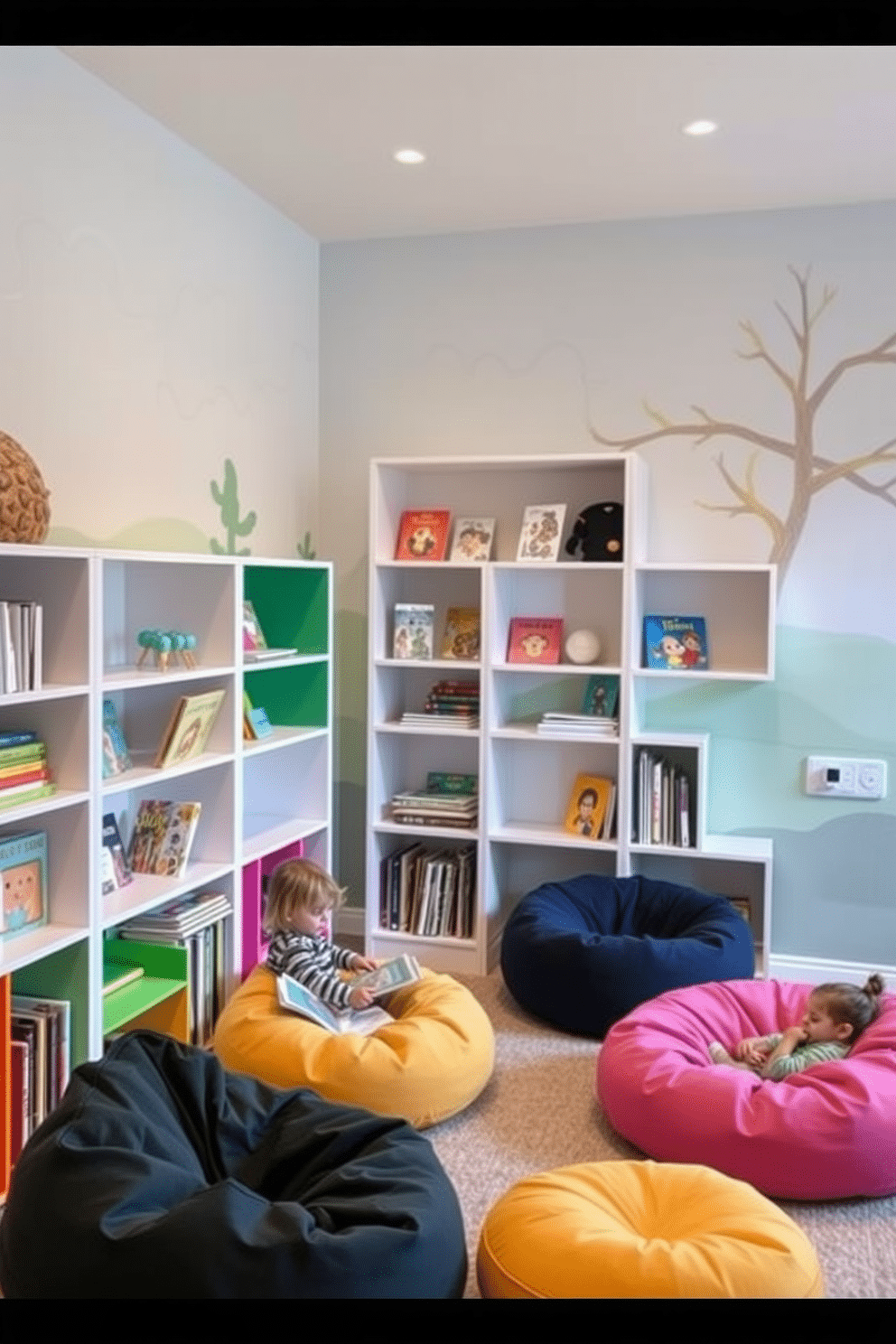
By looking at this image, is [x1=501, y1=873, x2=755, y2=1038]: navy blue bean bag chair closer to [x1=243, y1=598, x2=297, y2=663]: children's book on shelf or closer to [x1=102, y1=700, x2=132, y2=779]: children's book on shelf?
[x1=243, y1=598, x2=297, y2=663]: children's book on shelf

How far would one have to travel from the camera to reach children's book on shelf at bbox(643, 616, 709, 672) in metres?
3.87

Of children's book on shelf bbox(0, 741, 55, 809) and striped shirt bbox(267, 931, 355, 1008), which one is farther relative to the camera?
striped shirt bbox(267, 931, 355, 1008)

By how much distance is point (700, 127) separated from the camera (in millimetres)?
3184

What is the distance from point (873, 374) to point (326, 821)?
2.33m

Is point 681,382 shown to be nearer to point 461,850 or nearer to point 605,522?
point 605,522

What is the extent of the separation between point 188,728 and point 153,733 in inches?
10.1

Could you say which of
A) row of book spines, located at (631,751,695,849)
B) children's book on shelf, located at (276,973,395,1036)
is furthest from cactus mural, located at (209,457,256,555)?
row of book spines, located at (631,751,695,849)

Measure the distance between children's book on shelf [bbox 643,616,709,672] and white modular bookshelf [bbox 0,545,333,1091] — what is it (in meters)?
1.09

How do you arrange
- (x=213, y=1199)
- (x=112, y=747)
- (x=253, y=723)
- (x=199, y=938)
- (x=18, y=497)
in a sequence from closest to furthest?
(x=213, y=1199), (x=18, y=497), (x=112, y=747), (x=199, y=938), (x=253, y=723)

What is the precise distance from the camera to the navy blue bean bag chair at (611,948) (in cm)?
325

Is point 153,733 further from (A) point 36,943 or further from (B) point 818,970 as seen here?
(B) point 818,970

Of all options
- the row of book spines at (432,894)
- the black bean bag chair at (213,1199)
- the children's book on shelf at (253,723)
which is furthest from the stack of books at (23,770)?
the row of book spines at (432,894)

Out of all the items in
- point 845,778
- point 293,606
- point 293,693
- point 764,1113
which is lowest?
point 764,1113

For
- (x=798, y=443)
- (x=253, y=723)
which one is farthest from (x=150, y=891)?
(x=798, y=443)
